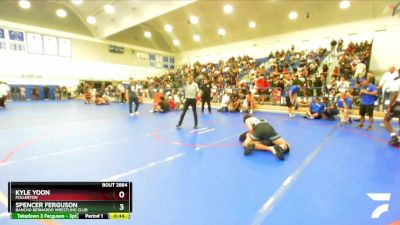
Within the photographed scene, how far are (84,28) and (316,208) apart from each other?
25509 millimetres

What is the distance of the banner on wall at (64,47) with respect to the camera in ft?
70.3

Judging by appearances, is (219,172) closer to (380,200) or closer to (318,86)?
(380,200)

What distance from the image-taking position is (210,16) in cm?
2020

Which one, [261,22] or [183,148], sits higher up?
[261,22]

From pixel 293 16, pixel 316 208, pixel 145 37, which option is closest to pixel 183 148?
pixel 316 208

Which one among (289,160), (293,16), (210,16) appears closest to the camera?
(289,160)

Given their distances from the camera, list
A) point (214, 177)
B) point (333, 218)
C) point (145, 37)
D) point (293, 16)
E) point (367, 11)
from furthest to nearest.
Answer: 1. point (145, 37)
2. point (293, 16)
3. point (367, 11)
4. point (214, 177)
5. point (333, 218)

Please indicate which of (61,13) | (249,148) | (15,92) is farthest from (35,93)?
(249,148)

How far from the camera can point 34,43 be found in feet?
65.4

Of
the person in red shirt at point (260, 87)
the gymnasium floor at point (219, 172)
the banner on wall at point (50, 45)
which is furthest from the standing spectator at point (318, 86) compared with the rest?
the banner on wall at point (50, 45)

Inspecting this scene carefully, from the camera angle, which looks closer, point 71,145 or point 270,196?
point 270,196

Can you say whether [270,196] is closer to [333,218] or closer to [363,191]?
[333,218]

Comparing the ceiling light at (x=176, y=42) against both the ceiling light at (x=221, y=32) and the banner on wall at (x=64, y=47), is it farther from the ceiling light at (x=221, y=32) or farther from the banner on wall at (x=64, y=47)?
the banner on wall at (x=64, y=47)
